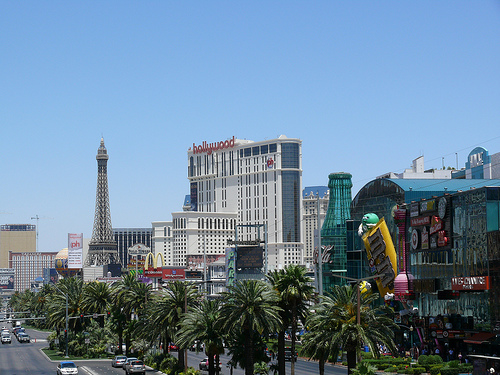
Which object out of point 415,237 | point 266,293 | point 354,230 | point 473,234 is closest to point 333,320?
point 266,293

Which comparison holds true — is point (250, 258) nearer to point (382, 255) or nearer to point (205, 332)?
point (382, 255)

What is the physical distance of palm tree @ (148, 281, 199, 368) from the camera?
7200cm

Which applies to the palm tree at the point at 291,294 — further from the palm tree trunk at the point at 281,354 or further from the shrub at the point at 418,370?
the shrub at the point at 418,370

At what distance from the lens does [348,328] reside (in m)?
50.7

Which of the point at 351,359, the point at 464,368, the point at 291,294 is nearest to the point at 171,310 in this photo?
the point at 291,294

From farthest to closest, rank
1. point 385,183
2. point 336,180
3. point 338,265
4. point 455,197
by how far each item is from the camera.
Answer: point 336,180
point 338,265
point 385,183
point 455,197

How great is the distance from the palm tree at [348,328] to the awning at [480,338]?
2047 centimetres

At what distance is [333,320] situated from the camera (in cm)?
5150

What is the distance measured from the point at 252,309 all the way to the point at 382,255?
3766cm

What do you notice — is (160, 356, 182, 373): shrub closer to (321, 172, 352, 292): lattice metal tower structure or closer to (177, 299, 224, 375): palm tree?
(177, 299, 224, 375): palm tree

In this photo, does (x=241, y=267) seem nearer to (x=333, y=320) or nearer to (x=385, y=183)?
(x=385, y=183)

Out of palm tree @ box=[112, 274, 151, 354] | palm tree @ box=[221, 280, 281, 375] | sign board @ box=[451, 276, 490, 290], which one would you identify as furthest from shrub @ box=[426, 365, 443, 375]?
palm tree @ box=[112, 274, 151, 354]

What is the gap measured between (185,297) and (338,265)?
51700 millimetres

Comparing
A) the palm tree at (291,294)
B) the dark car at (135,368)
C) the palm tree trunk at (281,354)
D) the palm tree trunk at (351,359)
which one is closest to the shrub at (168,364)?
the dark car at (135,368)
